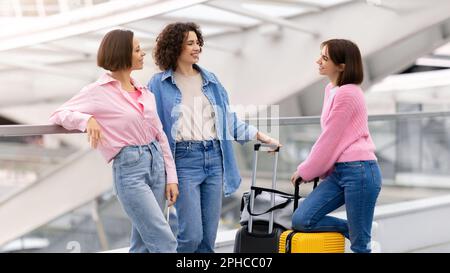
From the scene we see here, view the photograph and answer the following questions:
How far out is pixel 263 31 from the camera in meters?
14.3

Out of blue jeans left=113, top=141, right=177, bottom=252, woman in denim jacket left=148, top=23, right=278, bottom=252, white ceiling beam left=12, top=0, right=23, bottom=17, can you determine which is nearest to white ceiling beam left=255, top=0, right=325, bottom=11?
white ceiling beam left=12, top=0, right=23, bottom=17

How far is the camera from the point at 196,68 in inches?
169

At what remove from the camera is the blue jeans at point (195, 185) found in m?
4.07

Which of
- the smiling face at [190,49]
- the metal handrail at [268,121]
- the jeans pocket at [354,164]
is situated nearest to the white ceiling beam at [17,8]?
the metal handrail at [268,121]

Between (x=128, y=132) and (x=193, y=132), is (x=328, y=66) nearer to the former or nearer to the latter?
(x=193, y=132)

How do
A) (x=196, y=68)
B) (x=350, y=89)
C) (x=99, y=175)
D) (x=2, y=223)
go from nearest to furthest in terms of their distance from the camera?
(x=350, y=89), (x=196, y=68), (x=2, y=223), (x=99, y=175)

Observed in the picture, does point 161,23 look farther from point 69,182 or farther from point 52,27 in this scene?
point 69,182

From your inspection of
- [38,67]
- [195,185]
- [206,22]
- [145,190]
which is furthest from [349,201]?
[38,67]

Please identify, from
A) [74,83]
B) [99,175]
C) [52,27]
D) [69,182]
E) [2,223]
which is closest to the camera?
[2,223]

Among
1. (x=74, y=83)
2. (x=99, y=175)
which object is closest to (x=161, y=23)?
(x=74, y=83)

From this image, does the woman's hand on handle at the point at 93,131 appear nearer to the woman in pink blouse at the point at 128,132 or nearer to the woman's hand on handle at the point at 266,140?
the woman in pink blouse at the point at 128,132

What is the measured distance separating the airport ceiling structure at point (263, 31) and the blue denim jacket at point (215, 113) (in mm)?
7678

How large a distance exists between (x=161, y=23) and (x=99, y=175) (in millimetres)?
7963

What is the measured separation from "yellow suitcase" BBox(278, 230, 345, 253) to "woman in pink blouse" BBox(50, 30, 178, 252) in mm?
594
